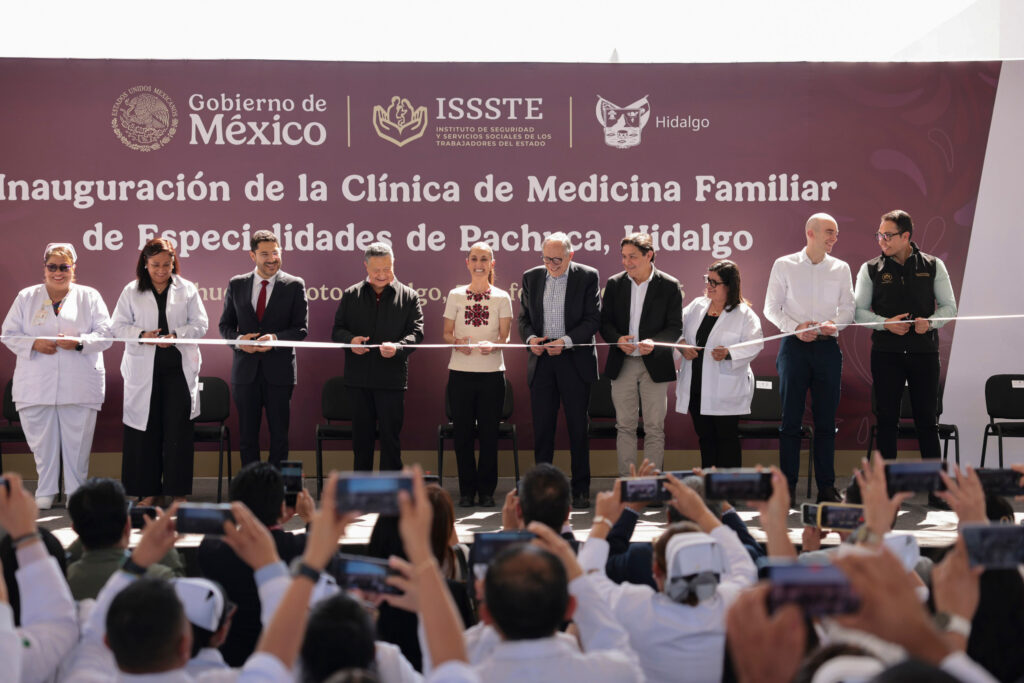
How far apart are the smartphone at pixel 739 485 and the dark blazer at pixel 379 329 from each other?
3576 millimetres

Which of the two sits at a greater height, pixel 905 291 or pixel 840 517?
pixel 905 291

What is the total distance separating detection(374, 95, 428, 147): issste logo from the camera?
6.68 metres

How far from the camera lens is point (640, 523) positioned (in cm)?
502

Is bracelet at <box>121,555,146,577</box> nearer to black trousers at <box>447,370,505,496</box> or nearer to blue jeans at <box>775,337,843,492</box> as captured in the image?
black trousers at <box>447,370,505,496</box>

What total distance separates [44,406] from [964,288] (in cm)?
612

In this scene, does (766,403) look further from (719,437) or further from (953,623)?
(953,623)

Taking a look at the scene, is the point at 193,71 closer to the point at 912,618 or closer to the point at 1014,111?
the point at 1014,111

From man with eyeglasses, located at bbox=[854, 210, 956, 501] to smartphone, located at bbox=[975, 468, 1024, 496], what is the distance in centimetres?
311

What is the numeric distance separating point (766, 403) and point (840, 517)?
413 centimetres

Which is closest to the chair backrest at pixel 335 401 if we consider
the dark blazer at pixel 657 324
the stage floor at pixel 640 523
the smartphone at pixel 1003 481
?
the stage floor at pixel 640 523

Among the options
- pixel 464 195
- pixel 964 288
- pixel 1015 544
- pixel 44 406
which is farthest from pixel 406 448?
pixel 1015 544

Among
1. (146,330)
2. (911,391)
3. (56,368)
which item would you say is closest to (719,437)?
(911,391)

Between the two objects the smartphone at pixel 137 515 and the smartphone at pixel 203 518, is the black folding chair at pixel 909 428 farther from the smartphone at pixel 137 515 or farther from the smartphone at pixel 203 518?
the smartphone at pixel 203 518

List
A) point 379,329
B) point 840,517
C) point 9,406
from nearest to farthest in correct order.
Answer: point 840,517, point 379,329, point 9,406
